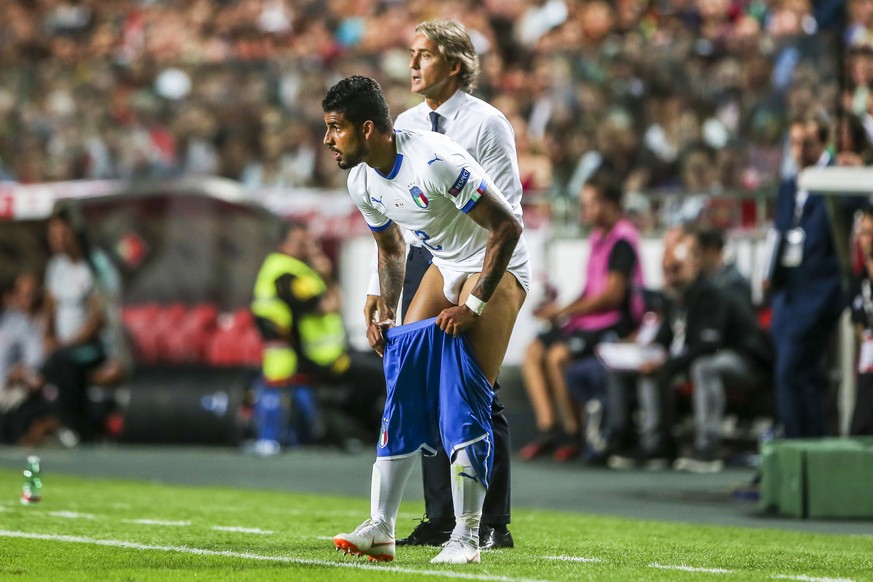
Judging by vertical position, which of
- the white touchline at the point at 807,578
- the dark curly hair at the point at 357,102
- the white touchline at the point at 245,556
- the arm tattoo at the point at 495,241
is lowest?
the white touchline at the point at 245,556

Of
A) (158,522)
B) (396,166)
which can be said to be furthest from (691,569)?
(158,522)

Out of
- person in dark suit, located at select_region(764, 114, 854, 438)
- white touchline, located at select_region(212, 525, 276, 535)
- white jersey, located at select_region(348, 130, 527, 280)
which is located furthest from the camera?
person in dark suit, located at select_region(764, 114, 854, 438)

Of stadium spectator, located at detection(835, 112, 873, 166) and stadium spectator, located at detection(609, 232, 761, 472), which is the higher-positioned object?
stadium spectator, located at detection(835, 112, 873, 166)

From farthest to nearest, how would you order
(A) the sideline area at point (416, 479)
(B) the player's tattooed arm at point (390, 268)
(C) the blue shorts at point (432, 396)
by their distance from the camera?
(A) the sideline area at point (416, 479)
(B) the player's tattooed arm at point (390, 268)
(C) the blue shorts at point (432, 396)

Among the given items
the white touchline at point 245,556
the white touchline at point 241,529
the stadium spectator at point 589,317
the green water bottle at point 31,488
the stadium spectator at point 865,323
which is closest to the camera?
the white touchline at point 245,556

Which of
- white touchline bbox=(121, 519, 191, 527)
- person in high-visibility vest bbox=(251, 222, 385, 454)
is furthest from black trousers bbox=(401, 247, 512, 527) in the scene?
person in high-visibility vest bbox=(251, 222, 385, 454)

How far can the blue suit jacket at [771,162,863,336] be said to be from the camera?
32.4 feet

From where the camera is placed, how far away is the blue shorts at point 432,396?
598 centimetres

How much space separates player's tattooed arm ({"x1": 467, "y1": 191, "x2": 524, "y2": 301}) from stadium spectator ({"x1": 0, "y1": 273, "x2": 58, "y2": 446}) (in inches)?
396

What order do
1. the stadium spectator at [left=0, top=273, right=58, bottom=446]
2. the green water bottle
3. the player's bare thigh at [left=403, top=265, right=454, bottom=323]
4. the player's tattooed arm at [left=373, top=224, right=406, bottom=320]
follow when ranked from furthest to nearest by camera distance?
the stadium spectator at [left=0, top=273, right=58, bottom=446]
the green water bottle
the player's tattooed arm at [left=373, top=224, right=406, bottom=320]
the player's bare thigh at [left=403, top=265, right=454, bottom=323]

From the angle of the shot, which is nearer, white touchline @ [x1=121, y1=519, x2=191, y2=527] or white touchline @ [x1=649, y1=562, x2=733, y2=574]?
white touchline @ [x1=649, y1=562, x2=733, y2=574]

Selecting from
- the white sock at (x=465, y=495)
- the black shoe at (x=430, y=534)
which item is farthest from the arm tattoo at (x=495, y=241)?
the black shoe at (x=430, y=534)

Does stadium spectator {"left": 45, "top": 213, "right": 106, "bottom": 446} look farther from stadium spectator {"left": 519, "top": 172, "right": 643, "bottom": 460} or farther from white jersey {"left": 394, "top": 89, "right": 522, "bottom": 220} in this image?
white jersey {"left": 394, "top": 89, "right": 522, "bottom": 220}

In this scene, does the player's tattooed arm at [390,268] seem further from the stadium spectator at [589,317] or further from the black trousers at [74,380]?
the black trousers at [74,380]
